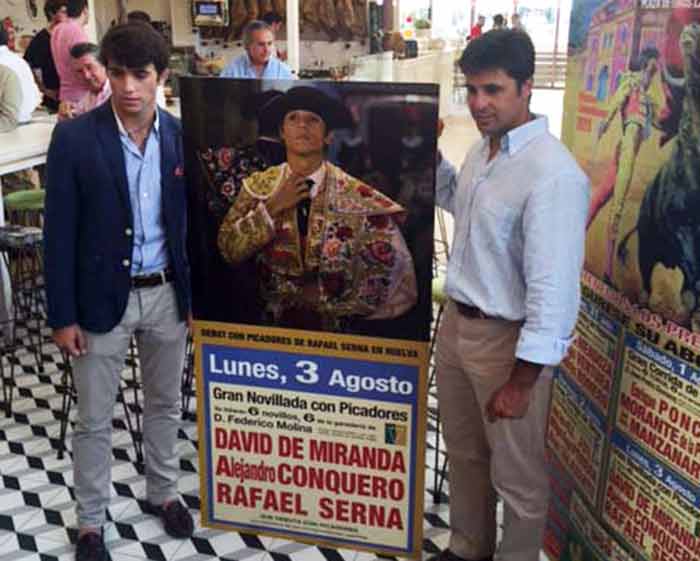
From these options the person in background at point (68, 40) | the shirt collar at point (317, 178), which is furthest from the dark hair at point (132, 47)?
the person in background at point (68, 40)

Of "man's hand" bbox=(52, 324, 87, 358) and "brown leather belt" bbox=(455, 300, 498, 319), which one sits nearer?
"brown leather belt" bbox=(455, 300, 498, 319)

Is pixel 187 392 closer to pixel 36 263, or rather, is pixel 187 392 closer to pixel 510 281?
pixel 36 263

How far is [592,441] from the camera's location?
2.25 m

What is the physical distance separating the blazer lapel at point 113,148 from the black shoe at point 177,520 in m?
1.06

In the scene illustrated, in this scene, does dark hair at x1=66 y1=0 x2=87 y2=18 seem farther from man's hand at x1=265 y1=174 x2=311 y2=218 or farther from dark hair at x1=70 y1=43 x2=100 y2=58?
man's hand at x1=265 y1=174 x2=311 y2=218

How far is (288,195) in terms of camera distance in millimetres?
2254

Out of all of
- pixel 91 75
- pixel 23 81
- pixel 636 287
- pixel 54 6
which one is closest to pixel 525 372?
pixel 636 287

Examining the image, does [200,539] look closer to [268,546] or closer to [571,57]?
[268,546]

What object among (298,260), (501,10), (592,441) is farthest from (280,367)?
(501,10)

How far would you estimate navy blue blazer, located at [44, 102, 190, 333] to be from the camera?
222cm

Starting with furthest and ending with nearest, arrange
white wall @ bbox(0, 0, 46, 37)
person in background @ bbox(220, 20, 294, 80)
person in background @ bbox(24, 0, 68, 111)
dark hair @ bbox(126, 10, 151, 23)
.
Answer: white wall @ bbox(0, 0, 46, 37) < person in background @ bbox(24, 0, 68, 111) < person in background @ bbox(220, 20, 294, 80) < dark hair @ bbox(126, 10, 151, 23)

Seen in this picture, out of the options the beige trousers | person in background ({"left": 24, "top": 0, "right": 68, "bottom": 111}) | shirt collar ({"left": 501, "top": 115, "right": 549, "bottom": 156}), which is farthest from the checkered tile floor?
person in background ({"left": 24, "top": 0, "right": 68, "bottom": 111})

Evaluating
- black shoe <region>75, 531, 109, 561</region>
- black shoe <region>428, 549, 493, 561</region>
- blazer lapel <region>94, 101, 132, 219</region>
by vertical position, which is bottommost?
black shoe <region>75, 531, 109, 561</region>

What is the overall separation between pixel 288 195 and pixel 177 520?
118 cm
